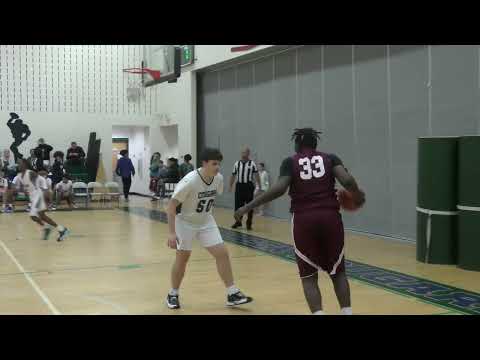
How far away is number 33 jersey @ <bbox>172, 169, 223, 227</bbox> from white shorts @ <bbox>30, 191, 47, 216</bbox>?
238 inches

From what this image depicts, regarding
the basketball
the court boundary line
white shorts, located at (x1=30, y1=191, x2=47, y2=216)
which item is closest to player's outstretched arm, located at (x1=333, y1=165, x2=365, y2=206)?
the basketball

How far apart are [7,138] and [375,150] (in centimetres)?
1447

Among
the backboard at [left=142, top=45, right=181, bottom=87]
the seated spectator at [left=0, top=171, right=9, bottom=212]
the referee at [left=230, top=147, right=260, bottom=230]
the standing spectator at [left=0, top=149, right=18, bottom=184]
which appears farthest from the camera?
the standing spectator at [left=0, top=149, right=18, bottom=184]

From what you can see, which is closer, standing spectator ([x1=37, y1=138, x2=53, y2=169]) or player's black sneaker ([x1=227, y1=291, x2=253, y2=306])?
player's black sneaker ([x1=227, y1=291, x2=253, y2=306])

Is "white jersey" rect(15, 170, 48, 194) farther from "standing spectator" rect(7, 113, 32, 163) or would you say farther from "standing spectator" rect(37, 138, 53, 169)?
"standing spectator" rect(7, 113, 32, 163)

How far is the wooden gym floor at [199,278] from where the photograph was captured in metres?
6.19

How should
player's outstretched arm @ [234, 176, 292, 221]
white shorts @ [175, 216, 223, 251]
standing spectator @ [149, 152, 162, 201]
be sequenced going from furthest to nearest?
standing spectator @ [149, 152, 162, 201]
white shorts @ [175, 216, 223, 251]
player's outstretched arm @ [234, 176, 292, 221]

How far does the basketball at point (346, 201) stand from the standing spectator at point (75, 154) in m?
17.0

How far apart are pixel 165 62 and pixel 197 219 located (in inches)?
457

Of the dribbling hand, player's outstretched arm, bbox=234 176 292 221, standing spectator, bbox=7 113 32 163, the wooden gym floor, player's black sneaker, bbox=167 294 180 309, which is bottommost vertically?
the wooden gym floor

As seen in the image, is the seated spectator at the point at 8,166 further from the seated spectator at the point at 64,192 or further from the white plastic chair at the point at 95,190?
the white plastic chair at the point at 95,190

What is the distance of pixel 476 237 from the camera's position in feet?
26.2

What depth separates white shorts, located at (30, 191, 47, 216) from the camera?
436 inches

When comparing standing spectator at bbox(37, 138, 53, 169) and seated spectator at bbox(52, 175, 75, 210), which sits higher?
standing spectator at bbox(37, 138, 53, 169)
